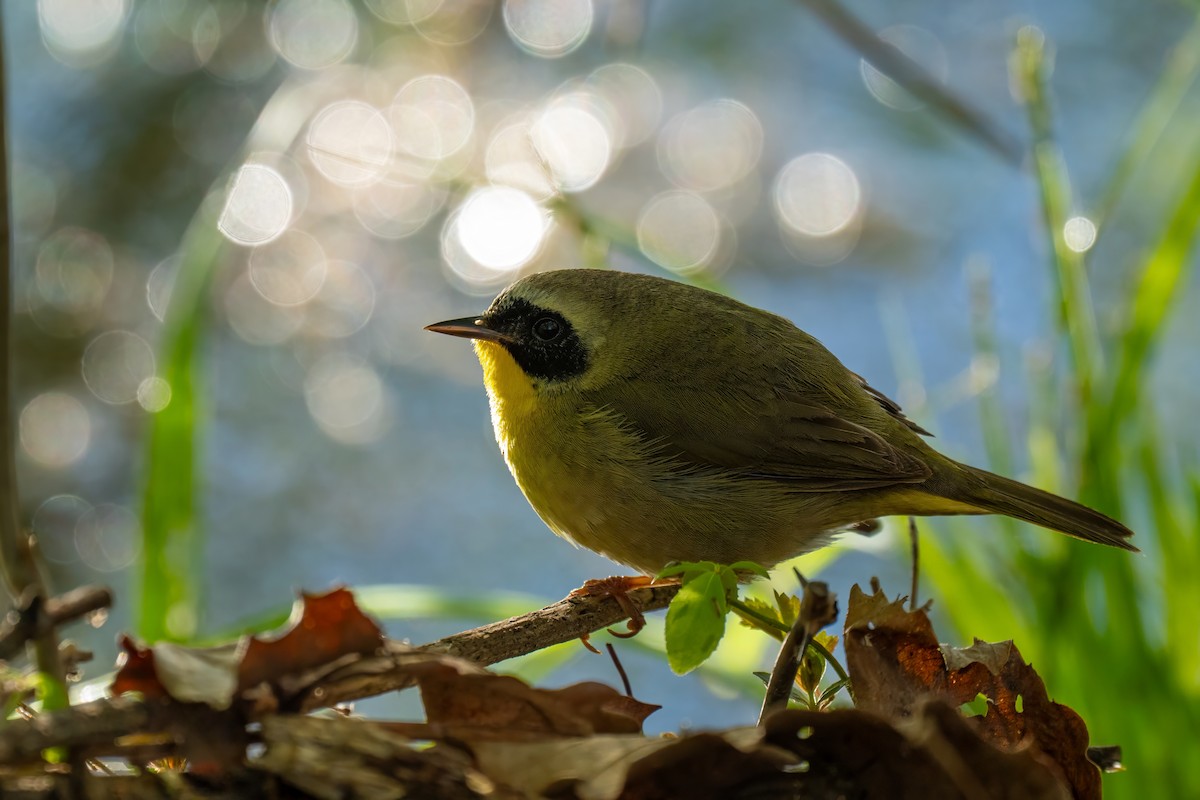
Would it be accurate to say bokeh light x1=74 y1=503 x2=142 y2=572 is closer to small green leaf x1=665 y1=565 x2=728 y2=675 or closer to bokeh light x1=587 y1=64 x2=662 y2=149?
bokeh light x1=587 y1=64 x2=662 y2=149

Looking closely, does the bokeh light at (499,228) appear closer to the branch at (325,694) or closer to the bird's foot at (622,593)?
the bird's foot at (622,593)

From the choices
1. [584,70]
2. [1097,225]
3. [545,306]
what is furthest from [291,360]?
[1097,225]

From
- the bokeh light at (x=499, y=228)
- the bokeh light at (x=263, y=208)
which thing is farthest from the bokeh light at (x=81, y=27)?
the bokeh light at (x=499, y=228)

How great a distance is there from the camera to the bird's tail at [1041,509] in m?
2.83

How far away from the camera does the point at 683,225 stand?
8625mm

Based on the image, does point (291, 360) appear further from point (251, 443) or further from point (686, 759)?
point (686, 759)

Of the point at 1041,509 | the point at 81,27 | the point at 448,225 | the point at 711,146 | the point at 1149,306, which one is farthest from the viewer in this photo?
the point at 711,146

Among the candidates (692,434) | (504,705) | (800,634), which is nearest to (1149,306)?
(692,434)

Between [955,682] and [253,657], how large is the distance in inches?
34.2

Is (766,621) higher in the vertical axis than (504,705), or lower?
higher

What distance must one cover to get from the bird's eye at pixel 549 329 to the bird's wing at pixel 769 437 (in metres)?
0.26

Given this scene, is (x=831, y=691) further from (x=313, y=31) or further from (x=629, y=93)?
(x=313, y=31)

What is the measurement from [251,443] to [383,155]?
1.94 meters

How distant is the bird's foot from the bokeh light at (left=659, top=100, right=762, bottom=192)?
259 inches
